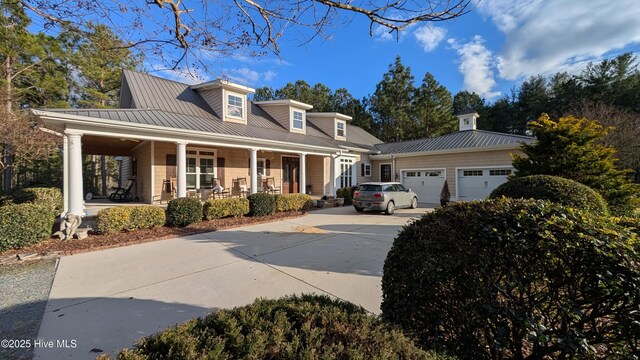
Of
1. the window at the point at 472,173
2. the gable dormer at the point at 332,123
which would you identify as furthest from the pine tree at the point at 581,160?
the gable dormer at the point at 332,123

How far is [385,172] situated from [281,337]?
747 inches

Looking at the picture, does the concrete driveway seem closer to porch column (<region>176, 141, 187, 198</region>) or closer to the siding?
porch column (<region>176, 141, 187, 198</region>)

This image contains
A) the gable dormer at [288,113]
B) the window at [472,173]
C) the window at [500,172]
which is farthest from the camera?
the gable dormer at [288,113]

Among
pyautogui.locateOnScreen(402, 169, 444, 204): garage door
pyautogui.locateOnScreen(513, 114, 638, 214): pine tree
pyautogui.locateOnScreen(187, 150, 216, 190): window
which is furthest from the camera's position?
pyautogui.locateOnScreen(402, 169, 444, 204): garage door

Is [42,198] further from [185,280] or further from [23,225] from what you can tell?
[185,280]

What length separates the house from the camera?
29.4ft

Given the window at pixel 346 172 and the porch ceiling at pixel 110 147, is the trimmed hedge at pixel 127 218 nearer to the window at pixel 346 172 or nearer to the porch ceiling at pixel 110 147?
the porch ceiling at pixel 110 147

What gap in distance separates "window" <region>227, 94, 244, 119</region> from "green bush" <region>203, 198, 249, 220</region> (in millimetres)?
6222

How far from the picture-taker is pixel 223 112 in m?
14.2

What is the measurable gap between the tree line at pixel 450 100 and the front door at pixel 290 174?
18863mm

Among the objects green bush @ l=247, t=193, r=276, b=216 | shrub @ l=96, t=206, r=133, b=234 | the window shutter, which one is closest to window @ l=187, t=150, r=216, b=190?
the window shutter

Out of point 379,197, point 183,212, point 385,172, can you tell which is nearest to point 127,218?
point 183,212

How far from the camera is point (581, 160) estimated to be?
7.50 metres

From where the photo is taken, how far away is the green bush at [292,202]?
1170 cm
